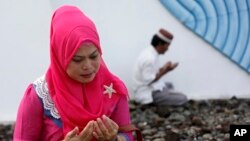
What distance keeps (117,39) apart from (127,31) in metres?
0.14

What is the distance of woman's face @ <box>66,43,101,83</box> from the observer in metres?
2.51

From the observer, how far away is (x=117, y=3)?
6.88 metres

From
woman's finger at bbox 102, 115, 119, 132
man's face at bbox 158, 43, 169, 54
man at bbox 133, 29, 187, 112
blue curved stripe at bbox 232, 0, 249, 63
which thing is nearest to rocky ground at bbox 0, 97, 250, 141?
man at bbox 133, 29, 187, 112

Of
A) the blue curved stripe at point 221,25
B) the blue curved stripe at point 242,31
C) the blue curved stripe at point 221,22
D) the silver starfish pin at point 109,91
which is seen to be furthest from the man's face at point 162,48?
the silver starfish pin at point 109,91

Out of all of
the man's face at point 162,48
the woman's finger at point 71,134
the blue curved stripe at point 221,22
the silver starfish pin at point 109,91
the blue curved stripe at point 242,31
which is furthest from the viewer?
the blue curved stripe at point 242,31

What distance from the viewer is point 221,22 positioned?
23.2 feet

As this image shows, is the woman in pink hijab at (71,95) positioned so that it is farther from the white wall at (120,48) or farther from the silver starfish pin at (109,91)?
the white wall at (120,48)

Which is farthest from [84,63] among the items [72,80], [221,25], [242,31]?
[242,31]

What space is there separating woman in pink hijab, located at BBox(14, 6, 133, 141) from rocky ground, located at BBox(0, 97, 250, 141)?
337 cm

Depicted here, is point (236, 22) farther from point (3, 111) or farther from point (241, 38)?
point (3, 111)

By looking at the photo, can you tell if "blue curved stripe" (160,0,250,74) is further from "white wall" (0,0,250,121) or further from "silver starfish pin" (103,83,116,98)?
"silver starfish pin" (103,83,116,98)

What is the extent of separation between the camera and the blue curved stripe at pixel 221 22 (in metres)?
6.98

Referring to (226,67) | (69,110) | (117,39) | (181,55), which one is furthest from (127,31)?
(69,110)

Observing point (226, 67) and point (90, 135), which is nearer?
point (90, 135)
